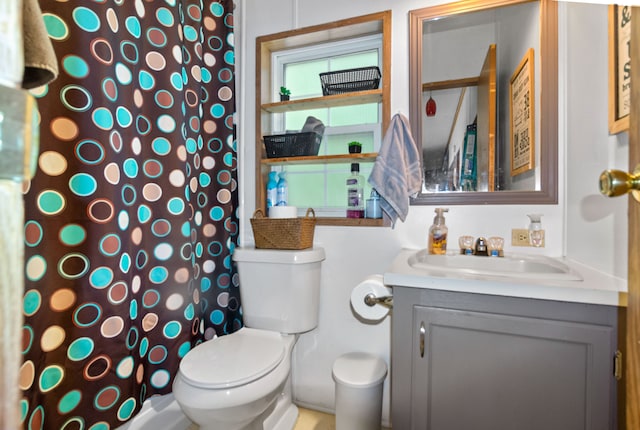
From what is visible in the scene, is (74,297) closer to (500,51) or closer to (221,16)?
(221,16)

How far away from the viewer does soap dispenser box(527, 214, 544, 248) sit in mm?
1253

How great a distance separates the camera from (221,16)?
5.11 ft

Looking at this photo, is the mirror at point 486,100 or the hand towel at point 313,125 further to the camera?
the hand towel at point 313,125

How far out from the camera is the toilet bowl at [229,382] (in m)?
0.97

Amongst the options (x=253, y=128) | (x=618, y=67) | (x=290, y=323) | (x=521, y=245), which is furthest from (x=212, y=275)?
(x=618, y=67)

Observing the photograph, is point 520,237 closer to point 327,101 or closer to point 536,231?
point 536,231

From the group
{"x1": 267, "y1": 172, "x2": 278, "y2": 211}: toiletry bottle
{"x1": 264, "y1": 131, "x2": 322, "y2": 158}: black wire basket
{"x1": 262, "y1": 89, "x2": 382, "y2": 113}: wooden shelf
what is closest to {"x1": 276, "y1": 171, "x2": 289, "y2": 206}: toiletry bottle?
{"x1": 267, "y1": 172, "x2": 278, "y2": 211}: toiletry bottle

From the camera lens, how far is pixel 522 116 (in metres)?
1.32

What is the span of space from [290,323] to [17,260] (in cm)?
126

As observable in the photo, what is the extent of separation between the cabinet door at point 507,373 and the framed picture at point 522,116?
2.68 ft

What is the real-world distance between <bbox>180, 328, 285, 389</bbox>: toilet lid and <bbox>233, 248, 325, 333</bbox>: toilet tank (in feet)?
0.32

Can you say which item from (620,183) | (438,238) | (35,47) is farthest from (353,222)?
(35,47)

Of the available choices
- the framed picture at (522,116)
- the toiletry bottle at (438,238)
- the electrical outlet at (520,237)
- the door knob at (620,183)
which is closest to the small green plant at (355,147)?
the toiletry bottle at (438,238)

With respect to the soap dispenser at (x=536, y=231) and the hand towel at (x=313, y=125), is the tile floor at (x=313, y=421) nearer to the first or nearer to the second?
the soap dispenser at (x=536, y=231)
